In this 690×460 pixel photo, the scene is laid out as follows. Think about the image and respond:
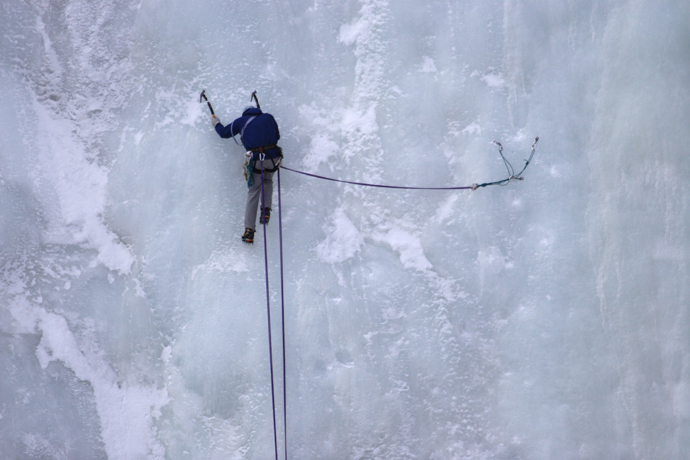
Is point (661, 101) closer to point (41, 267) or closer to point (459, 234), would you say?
point (459, 234)

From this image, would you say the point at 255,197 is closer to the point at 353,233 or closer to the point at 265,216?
the point at 265,216

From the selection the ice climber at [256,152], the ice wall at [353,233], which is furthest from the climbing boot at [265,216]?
the ice wall at [353,233]

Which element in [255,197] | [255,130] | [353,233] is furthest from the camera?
[353,233]

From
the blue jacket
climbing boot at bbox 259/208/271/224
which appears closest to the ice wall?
climbing boot at bbox 259/208/271/224

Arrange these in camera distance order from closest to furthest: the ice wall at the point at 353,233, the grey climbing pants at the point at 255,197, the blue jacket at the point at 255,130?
the blue jacket at the point at 255,130 < the grey climbing pants at the point at 255,197 < the ice wall at the point at 353,233

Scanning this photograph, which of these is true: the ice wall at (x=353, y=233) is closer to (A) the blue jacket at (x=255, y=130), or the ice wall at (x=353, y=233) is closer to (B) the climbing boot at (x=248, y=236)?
(B) the climbing boot at (x=248, y=236)

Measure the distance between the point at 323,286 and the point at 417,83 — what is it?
149 centimetres

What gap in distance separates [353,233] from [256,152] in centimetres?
83

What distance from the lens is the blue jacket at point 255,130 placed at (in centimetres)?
338

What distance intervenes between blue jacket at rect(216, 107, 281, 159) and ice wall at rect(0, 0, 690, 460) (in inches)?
10.5

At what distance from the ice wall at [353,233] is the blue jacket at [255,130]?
10.5 inches

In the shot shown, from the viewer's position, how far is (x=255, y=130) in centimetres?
338

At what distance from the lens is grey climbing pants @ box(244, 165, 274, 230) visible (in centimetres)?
352

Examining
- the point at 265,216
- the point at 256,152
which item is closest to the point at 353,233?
the point at 265,216
